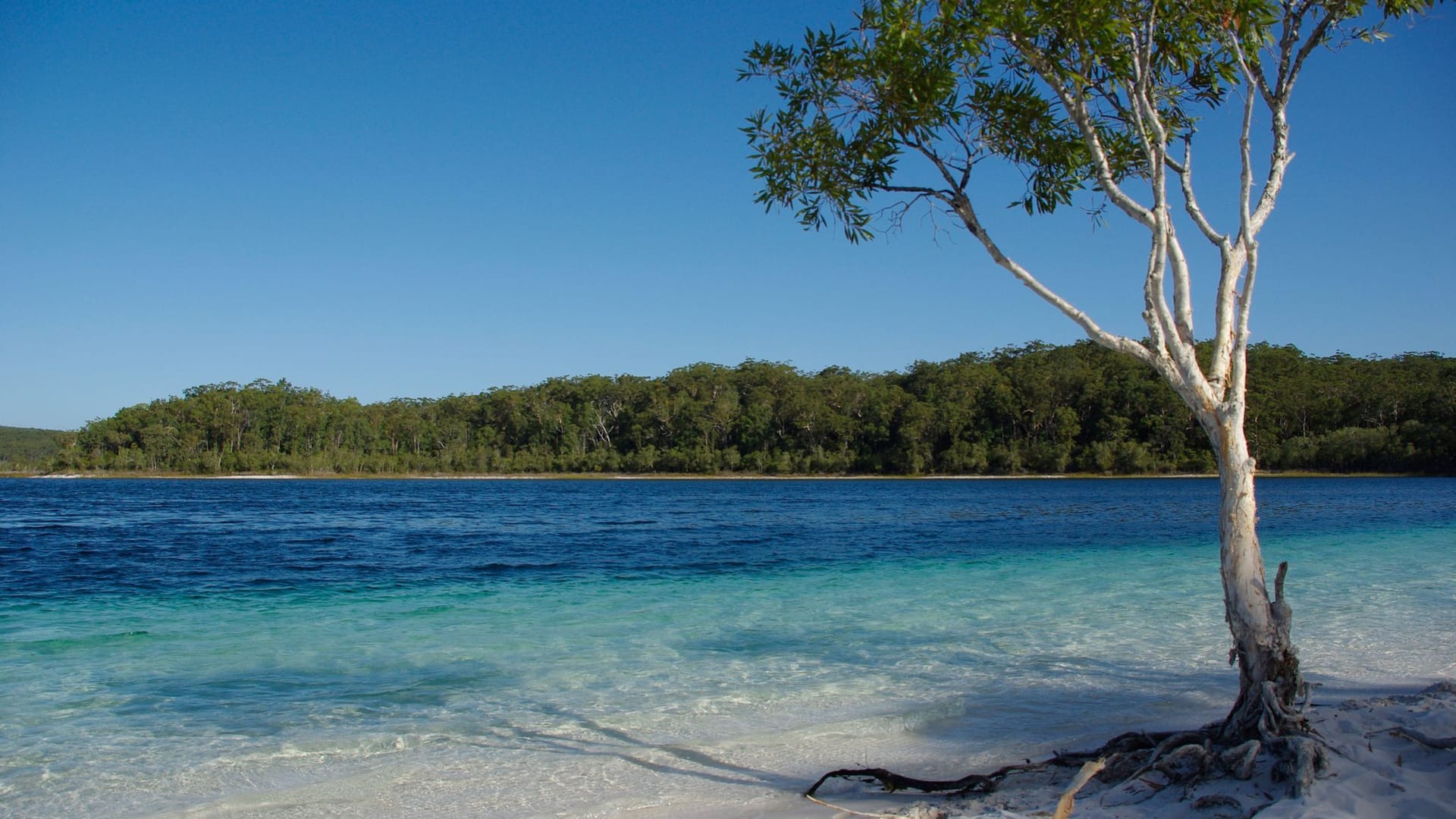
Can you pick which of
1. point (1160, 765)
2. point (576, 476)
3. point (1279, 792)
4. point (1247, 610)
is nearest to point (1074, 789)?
point (1160, 765)

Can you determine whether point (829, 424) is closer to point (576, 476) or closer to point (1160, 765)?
point (576, 476)

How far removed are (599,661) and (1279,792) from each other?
6634mm

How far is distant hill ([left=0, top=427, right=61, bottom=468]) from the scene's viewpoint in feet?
410

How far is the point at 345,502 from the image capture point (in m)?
51.3

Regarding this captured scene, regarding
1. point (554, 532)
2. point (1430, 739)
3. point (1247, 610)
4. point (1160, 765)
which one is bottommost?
point (554, 532)

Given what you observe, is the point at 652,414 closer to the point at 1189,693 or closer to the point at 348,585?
the point at 348,585

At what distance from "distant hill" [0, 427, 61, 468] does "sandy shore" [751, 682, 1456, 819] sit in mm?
147004

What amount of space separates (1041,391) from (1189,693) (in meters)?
101

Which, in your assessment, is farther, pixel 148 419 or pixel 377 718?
pixel 148 419

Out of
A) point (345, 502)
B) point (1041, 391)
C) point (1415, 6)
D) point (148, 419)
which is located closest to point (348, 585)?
point (1415, 6)

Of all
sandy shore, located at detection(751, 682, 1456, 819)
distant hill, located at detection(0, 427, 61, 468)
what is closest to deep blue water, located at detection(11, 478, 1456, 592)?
sandy shore, located at detection(751, 682, 1456, 819)

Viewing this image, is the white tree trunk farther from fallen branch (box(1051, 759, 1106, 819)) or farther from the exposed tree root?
fallen branch (box(1051, 759, 1106, 819))

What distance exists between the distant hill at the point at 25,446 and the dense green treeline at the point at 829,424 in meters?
9.24

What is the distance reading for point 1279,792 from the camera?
4.19 metres
